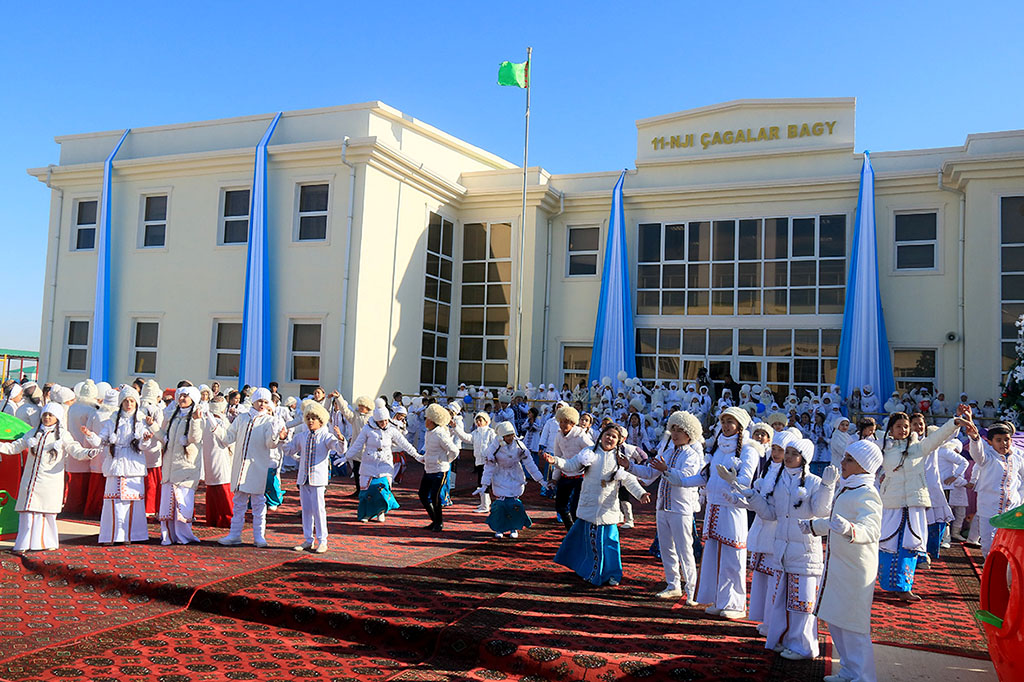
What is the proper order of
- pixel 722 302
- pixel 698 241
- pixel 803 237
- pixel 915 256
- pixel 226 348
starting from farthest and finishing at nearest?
pixel 698 241 → pixel 722 302 → pixel 803 237 → pixel 226 348 → pixel 915 256

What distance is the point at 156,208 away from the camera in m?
20.3

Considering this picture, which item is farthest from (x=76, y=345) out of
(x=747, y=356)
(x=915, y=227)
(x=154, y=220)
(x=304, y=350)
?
(x=915, y=227)

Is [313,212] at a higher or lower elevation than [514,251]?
higher

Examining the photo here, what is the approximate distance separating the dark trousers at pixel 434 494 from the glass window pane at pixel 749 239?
12.5 metres

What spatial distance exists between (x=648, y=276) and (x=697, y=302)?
57.4 inches

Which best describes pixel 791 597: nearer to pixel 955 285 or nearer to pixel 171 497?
pixel 171 497

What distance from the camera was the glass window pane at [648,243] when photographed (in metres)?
21.1

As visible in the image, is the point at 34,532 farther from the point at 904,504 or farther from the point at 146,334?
the point at 146,334

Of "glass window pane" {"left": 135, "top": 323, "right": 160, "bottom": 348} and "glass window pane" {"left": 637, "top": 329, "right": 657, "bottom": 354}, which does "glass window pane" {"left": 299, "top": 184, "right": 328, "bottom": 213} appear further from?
"glass window pane" {"left": 637, "top": 329, "right": 657, "bottom": 354}

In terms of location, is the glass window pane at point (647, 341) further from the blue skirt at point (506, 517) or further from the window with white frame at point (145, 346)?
the window with white frame at point (145, 346)

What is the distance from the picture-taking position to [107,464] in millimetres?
8859

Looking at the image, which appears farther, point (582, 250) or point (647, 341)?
point (582, 250)

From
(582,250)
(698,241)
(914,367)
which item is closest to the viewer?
(914,367)

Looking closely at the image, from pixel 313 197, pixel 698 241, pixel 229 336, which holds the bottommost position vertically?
pixel 229 336
